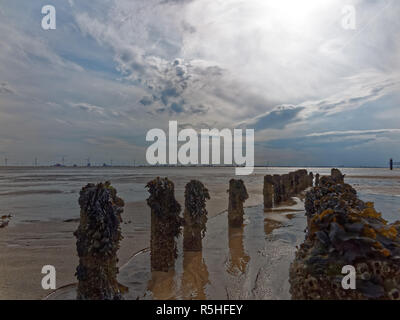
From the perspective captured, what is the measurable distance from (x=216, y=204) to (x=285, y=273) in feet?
39.3

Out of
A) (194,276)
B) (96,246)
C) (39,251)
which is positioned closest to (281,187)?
(194,276)

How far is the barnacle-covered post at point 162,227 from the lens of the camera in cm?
651

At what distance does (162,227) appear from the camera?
6.52 meters

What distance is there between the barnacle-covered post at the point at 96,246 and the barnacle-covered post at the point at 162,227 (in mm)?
2094

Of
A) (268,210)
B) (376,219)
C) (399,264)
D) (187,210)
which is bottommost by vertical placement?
(268,210)

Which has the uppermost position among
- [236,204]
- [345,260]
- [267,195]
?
[345,260]

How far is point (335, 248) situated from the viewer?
98.0 inches

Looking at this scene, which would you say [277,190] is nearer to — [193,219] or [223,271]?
[193,219]

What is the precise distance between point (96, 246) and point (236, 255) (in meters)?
5.04

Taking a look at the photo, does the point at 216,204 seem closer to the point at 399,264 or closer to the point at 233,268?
the point at 233,268

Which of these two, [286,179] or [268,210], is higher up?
[286,179]

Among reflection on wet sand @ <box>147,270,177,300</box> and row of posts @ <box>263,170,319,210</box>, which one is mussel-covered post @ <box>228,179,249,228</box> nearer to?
row of posts @ <box>263,170,319,210</box>

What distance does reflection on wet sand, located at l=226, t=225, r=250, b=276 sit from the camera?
22.2ft

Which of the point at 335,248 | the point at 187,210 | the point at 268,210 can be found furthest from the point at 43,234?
the point at 268,210
